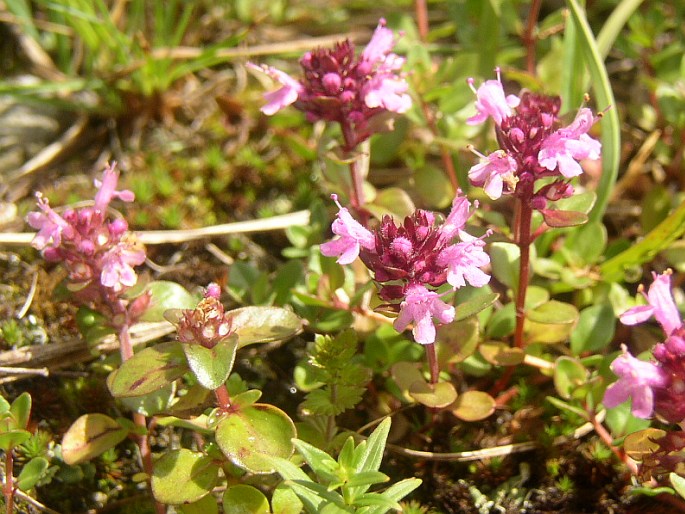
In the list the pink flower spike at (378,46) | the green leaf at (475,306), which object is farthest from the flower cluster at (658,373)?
the pink flower spike at (378,46)

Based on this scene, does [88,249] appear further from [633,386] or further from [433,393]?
[633,386]

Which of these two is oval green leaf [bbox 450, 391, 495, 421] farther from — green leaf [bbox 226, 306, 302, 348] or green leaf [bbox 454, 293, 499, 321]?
green leaf [bbox 226, 306, 302, 348]

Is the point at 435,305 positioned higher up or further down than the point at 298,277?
higher up

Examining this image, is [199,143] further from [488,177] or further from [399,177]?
[488,177]

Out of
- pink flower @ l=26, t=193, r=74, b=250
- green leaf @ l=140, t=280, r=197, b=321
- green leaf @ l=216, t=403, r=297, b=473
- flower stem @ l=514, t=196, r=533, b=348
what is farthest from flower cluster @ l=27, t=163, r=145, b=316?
flower stem @ l=514, t=196, r=533, b=348

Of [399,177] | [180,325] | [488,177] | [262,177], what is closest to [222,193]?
[262,177]

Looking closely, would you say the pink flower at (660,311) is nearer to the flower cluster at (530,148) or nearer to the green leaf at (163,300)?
the flower cluster at (530,148)
